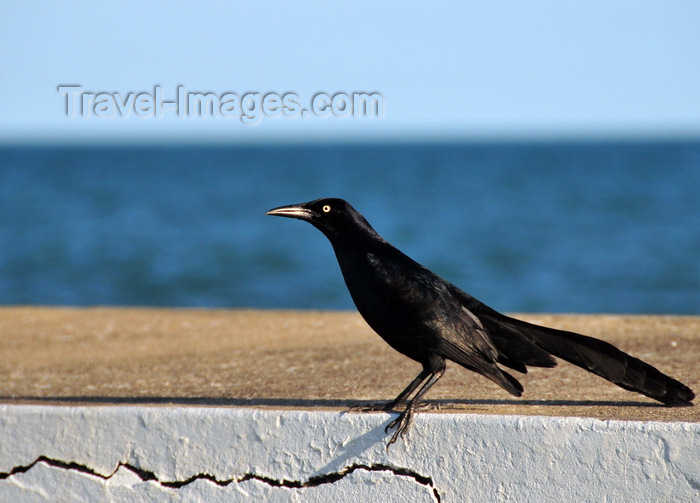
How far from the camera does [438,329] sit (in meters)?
3.99

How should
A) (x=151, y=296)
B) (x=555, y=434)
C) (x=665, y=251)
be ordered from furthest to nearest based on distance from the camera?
(x=665, y=251) → (x=151, y=296) → (x=555, y=434)

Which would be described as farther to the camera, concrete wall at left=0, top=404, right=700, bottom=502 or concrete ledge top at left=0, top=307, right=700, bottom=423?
concrete ledge top at left=0, top=307, right=700, bottom=423

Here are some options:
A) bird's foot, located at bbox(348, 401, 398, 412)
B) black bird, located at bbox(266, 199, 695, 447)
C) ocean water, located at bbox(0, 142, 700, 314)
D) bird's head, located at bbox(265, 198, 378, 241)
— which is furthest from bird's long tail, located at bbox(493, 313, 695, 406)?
ocean water, located at bbox(0, 142, 700, 314)

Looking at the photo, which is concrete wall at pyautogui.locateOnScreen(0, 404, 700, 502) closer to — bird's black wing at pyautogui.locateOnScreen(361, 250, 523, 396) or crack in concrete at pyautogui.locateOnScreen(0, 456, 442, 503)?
crack in concrete at pyautogui.locateOnScreen(0, 456, 442, 503)

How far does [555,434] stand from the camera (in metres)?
3.69

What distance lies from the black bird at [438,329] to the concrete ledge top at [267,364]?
0.18m

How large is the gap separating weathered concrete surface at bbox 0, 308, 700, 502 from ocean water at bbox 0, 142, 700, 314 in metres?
14.7

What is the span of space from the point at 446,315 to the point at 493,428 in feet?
1.87

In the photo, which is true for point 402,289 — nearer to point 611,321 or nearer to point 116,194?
point 611,321

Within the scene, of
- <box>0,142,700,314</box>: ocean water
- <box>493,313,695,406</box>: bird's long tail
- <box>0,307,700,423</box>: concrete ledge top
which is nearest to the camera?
<box>493,313,695,406</box>: bird's long tail

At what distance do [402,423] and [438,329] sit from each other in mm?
461

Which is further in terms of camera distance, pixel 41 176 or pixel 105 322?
pixel 41 176

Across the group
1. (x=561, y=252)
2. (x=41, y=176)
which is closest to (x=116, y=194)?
(x=41, y=176)

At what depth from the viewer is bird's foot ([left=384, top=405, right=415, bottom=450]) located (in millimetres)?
3791
